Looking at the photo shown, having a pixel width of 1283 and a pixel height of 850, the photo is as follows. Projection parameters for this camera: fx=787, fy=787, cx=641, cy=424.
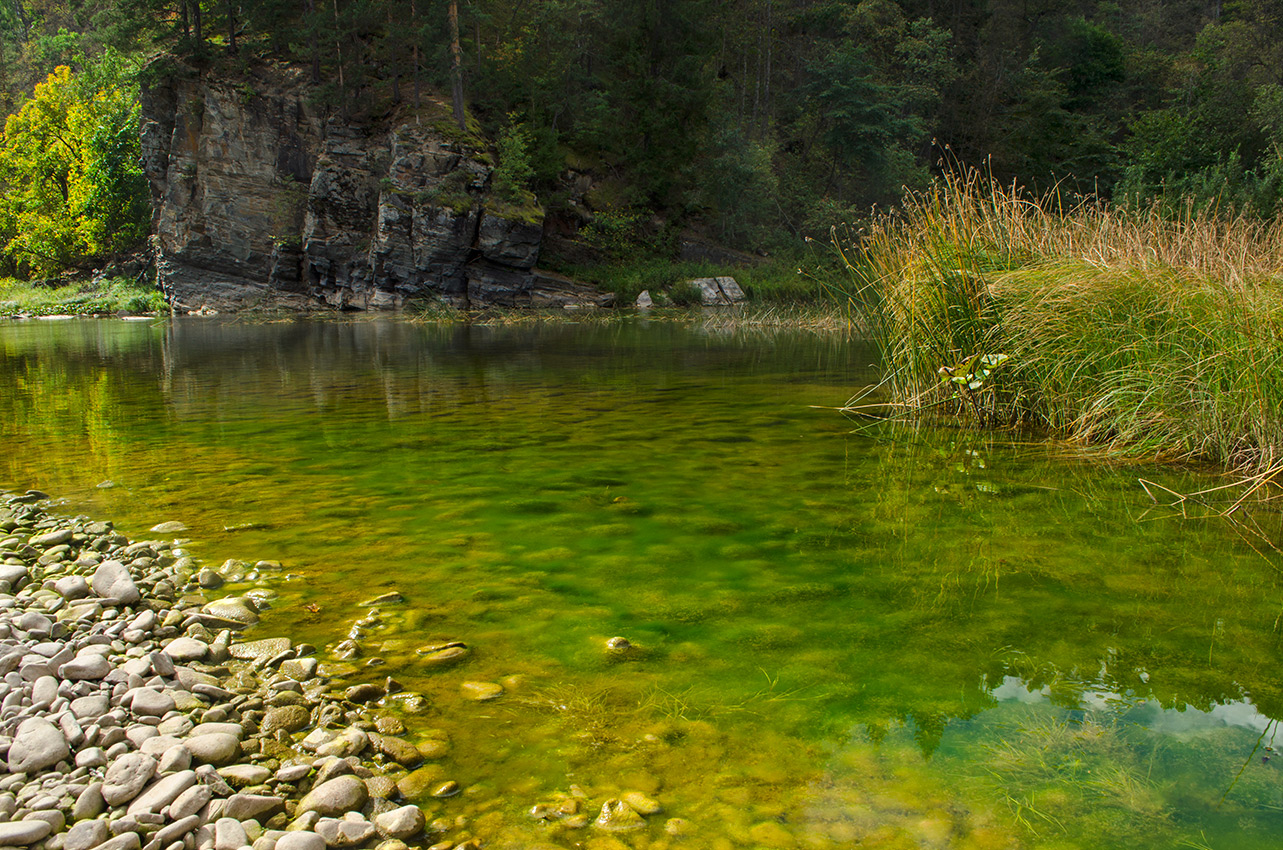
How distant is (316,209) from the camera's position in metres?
26.9

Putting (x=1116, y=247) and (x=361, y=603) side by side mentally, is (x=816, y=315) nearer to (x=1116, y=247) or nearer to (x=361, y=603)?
(x=1116, y=247)

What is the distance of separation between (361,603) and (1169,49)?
5248 cm

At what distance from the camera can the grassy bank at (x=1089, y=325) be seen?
4570 mm

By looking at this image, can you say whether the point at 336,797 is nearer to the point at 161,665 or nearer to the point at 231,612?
the point at 161,665

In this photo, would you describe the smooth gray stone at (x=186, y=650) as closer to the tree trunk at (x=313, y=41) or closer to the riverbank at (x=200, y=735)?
the riverbank at (x=200, y=735)

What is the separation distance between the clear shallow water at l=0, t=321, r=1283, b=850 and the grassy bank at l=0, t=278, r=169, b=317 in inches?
1032

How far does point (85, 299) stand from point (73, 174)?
12918 mm

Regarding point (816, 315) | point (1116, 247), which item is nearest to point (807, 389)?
point (1116, 247)

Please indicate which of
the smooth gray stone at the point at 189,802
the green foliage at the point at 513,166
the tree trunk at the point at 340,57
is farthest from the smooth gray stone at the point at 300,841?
the tree trunk at the point at 340,57

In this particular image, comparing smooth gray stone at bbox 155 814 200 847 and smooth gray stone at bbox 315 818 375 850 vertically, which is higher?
smooth gray stone at bbox 155 814 200 847

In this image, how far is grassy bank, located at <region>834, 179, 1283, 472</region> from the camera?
4570 millimetres

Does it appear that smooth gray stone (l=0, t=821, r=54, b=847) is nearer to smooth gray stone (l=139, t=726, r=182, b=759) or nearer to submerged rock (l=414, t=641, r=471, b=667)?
smooth gray stone (l=139, t=726, r=182, b=759)

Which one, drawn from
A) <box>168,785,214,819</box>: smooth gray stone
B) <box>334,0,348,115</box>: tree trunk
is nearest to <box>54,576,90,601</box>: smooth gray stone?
<box>168,785,214,819</box>: smooth gray stone

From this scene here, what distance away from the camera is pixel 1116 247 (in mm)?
5488
